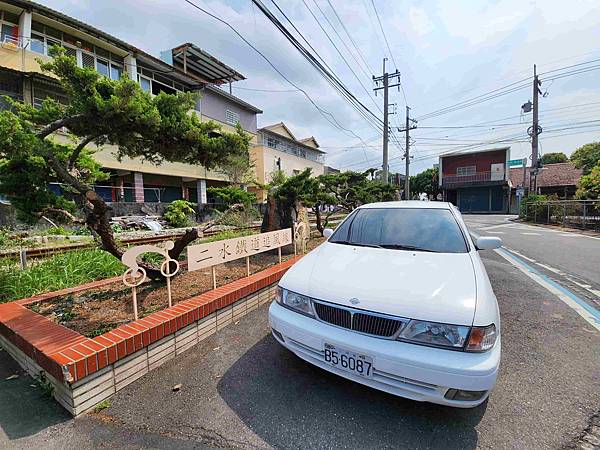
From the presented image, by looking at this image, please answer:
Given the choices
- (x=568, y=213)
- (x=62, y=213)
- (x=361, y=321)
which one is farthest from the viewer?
(x=568, y=213)

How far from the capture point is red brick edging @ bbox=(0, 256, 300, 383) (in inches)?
79.6

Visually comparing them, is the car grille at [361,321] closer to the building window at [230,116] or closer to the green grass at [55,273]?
the green grass at [55,273]

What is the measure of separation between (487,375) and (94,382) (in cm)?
265

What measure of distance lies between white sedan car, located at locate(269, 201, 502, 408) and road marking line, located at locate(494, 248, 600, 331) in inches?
90.4

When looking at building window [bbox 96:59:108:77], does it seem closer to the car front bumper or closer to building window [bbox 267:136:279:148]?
building window [bbox 267:136:279:148]

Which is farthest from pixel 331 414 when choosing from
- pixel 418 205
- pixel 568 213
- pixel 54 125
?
pixel 568 213

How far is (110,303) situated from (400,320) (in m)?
3.40

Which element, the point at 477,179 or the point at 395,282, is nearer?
the point at 395,282

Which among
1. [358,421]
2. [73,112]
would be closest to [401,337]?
[358,421]

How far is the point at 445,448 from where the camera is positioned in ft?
5.64

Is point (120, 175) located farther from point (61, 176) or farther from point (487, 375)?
point (487, 375)

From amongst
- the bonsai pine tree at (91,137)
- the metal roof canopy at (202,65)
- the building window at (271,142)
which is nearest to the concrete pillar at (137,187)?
the metal roof canopy at (202,65)

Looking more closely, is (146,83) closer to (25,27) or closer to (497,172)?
(25,27)

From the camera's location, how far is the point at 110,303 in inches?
138
